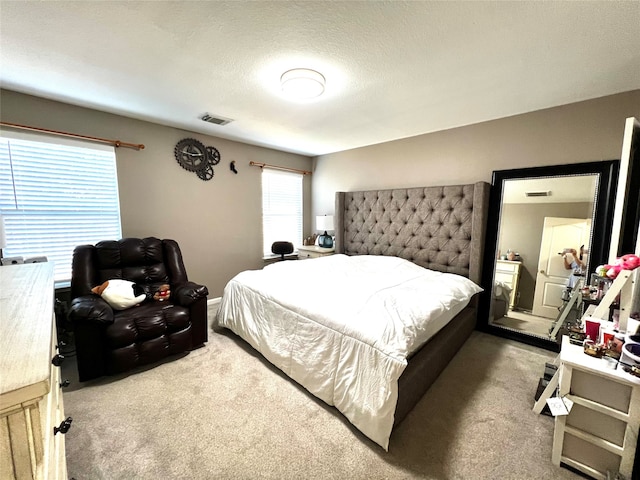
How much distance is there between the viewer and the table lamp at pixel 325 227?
4.09 metres

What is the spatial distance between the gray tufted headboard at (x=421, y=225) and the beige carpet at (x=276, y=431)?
3.98ft

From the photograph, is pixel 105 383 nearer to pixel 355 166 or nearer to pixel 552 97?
pixel 355 166

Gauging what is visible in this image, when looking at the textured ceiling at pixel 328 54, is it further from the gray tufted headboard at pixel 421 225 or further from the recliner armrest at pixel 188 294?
the recliner armrest at pixel 188 294

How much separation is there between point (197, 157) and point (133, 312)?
2.01 metres

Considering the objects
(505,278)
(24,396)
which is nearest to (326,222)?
(505,278)

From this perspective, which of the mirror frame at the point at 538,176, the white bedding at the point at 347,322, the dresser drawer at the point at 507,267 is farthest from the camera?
the dresser drawer at the point at 507,267

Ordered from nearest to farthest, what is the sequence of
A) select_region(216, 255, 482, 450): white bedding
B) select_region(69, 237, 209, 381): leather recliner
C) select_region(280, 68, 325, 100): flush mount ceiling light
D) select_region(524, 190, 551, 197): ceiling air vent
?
select_region(216, 255, 482, 450): white bedding
select_region(280, 68, 325, 100): flush mount ceiling light
select_region(69, 237, 209, 381): leather recliner
select_region(524, 190, 551, 197): ceiling air vent

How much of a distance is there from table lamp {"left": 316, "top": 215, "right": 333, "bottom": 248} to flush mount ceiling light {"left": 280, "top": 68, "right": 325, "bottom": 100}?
7.39 ft

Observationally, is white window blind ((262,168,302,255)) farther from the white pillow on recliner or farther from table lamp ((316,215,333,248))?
the white pillow on recliner

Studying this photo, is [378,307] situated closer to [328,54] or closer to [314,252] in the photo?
[328,54]

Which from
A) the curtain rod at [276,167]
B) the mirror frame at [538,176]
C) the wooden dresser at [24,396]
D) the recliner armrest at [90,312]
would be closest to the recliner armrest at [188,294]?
the recliner armrest at [90,312]

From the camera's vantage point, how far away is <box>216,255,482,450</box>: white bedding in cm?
146

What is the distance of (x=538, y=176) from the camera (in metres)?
2.47

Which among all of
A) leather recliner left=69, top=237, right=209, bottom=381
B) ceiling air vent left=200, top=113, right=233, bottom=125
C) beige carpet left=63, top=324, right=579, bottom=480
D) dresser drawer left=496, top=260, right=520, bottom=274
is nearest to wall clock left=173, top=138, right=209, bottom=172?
ceiling air vent left=200, top=113, right=233, bottom=125
